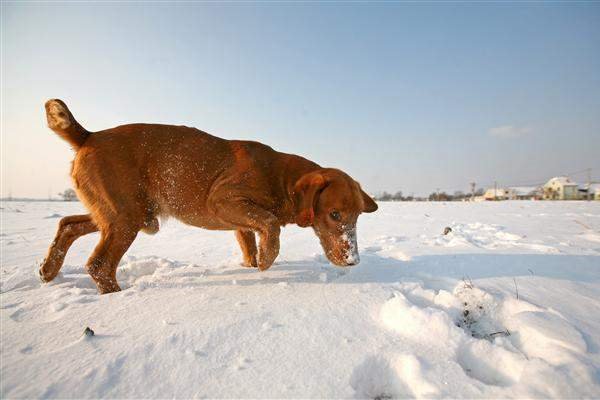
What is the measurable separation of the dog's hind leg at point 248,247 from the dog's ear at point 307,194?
2.79 ft

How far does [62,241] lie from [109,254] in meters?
0.84

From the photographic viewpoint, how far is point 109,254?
2691 mm

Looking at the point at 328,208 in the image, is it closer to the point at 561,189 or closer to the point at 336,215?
the point at 336,215

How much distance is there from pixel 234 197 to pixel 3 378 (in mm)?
2001

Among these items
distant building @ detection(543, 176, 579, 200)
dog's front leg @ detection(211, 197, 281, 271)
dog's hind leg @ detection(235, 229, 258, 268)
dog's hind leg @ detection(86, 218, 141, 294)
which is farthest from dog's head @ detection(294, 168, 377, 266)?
distant building @ detection(543, 176, 579, 200)

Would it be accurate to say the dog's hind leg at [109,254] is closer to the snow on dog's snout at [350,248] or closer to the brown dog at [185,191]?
the brown dog at [185,191]

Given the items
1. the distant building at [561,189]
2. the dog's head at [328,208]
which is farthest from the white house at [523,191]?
the dog's head at [328,208]

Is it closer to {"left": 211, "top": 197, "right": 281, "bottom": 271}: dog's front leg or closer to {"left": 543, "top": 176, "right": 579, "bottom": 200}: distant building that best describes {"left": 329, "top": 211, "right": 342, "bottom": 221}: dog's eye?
{"left": 211, "top": 197, "right": 281, "bottom": 271}: dog's front leg

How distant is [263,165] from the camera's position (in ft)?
11.0

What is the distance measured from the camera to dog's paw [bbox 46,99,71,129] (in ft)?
9.42

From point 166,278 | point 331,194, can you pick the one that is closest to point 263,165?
point 331,194

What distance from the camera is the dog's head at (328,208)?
2.99 metres

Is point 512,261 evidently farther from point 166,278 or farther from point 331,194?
point 166,278

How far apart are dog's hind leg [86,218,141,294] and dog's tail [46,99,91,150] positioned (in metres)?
1.01
